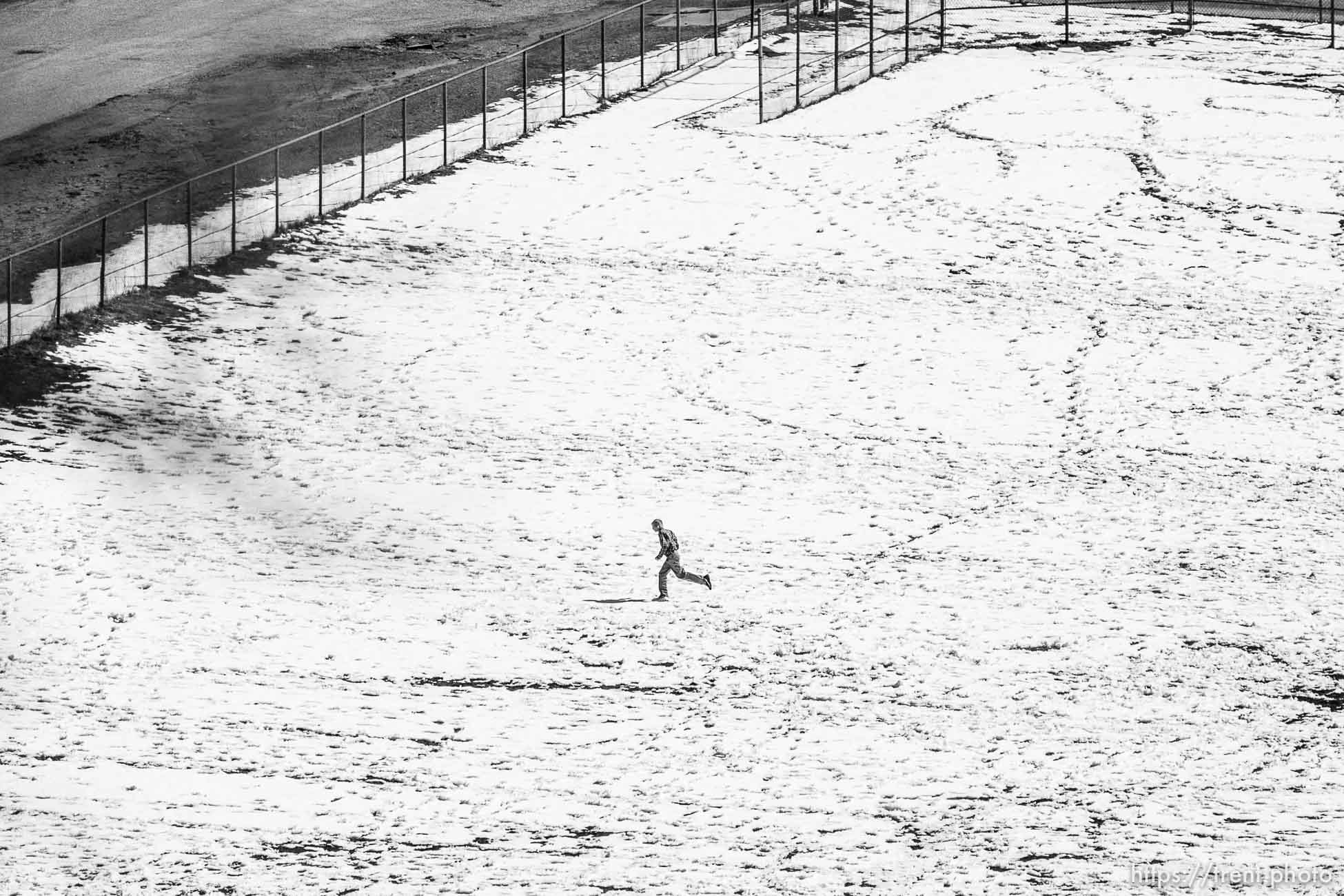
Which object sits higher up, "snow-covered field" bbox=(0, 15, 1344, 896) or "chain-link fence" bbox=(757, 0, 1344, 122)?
"chain-link fence" bbox=(757, 0, 1344, 122)

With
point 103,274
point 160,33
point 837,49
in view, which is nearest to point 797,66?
point 837,49

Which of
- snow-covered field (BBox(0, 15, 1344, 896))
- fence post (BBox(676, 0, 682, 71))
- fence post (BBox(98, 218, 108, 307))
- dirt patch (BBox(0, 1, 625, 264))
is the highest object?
fence post (BBox(676, 0, 682, 71))

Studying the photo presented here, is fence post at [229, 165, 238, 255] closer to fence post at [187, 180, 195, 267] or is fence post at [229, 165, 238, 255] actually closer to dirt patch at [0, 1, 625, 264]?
fence post at [187, 180, 195, 267]

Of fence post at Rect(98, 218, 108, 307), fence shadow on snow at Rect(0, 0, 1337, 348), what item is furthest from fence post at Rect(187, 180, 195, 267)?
fence post at Rect(98, 218, 108, 307)

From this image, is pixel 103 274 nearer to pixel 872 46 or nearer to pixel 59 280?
pixel 59 280

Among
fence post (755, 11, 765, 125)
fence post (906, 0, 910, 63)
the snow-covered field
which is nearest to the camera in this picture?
the snow-covered field

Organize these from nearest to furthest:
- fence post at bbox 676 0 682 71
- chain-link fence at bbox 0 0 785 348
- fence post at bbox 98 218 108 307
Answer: fence post at bbox 98 218 108 307 < chain-link fence at bbox 0 0 785 348 < fence post at bbox 676 0 682 71
